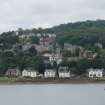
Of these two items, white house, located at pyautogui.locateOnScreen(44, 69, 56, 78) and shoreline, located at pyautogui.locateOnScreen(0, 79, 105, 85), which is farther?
white house, located at pyautogui.locateOnScreen(44, 69, 56, 78)

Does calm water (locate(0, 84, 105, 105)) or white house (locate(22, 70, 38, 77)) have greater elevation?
white house (locate(22, 70, 38, 77))

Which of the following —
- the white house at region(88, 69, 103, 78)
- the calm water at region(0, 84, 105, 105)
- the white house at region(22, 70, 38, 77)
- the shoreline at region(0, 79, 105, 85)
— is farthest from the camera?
the white house at region(22, 70, 38, 77)

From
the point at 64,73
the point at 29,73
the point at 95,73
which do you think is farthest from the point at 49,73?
the point at 95,73

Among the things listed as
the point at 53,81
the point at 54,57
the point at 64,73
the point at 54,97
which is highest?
the point at 54,57

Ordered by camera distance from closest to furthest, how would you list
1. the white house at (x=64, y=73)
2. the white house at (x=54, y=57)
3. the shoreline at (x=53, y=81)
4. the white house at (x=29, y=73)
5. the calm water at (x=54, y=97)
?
1. the calm water at (x=54, y=97)
2. the shoreline at (x=53, y=81)
3. the white house at (x=29, y=73)
4. the white house at (x=64, y=73)
5. the white house at (x=54, y=57)

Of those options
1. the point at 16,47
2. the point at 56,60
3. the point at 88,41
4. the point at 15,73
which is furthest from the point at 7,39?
the point at 15,73

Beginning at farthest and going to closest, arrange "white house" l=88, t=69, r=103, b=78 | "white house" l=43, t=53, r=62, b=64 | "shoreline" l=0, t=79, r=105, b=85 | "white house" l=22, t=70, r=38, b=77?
"white house" l=43, t=53, r=62, b=64
"white house" l=22, t=70, r=38, b=77
"white house" l=88, t=69, r=103, b=78
"shoreline" l=0, t=79, r=105, b=85

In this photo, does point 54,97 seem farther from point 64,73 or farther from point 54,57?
point 54,57

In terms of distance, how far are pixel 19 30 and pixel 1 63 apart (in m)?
56.2

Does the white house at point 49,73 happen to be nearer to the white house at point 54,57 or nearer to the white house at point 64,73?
the white house at point 64,73

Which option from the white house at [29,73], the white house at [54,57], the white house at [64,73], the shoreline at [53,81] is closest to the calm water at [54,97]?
the shoreline at [53,81]

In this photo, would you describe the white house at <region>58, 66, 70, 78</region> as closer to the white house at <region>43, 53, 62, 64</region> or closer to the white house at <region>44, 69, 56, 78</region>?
the white house at <region>44, 69, 56, 78</region>

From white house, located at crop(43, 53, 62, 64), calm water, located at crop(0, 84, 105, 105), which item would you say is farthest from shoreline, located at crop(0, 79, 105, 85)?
white house, located at crop(43, 53, 62, 64)

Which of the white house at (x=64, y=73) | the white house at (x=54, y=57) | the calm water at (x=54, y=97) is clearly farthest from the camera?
the white house at (x=54, y=57)
